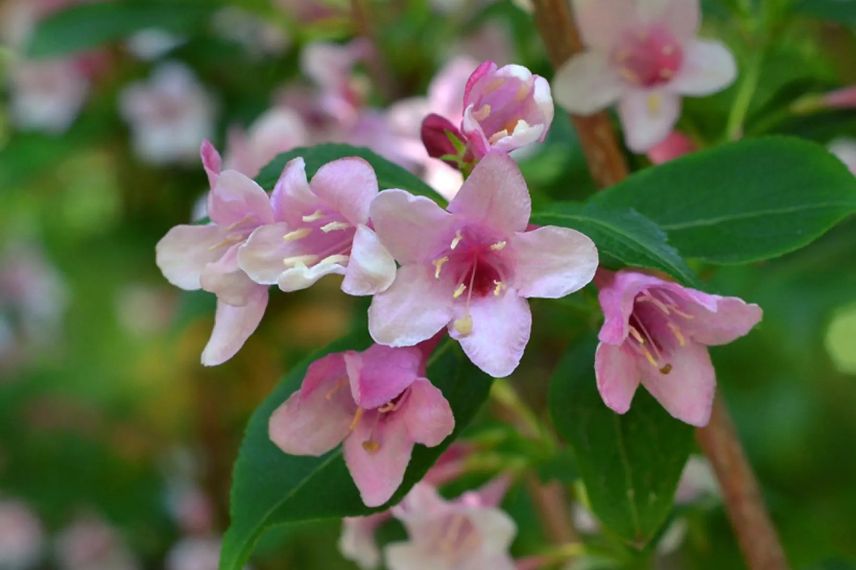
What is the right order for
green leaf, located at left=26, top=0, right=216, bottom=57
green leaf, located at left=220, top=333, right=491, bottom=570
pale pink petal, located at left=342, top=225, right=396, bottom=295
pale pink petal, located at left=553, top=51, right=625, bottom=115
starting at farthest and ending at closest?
1. green leaf, located at left=26, top=0, right=216, bottom=57
2. pale pink petal, located at left=553, top=51, right=625, bottom=115
3. green leaf, located at left=220, top=333, right=491, bottom=570
4. pale pink petal, located at left=342, top=225, right=396, bottom=295

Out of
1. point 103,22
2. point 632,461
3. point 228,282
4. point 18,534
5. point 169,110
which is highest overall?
point 228,282

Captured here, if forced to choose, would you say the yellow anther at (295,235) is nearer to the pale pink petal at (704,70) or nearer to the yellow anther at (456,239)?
the yellow anther at (456,239)

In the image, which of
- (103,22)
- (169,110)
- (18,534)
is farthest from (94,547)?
(103,22)

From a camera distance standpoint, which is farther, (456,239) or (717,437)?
(717,437)

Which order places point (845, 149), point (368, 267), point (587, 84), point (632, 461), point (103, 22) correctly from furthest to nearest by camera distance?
point (103, 22), point (845, 149), point (587, 84), point (632, 461), point (368, 267)

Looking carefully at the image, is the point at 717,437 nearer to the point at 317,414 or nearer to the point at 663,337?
the point at 663,337

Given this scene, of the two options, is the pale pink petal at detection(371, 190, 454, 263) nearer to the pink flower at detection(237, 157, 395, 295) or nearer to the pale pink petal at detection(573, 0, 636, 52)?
the pink flower at detection(237, 157, 395, 295)

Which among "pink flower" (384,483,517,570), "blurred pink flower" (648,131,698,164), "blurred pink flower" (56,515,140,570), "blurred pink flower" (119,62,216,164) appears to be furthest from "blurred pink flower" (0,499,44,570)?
"blurred pink flower" (648,131,698,164)

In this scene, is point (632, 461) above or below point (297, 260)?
Result: below
